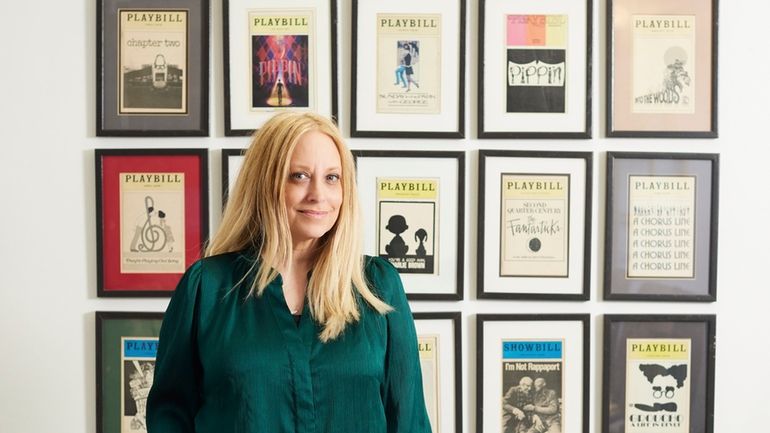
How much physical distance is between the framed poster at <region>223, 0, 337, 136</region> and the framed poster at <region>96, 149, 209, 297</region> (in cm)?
18

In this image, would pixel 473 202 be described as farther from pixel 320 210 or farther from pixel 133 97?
pixel 133 97

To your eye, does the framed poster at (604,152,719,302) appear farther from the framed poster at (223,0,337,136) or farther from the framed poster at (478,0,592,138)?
the framed poster at (223,0,337,136)

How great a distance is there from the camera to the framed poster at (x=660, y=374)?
1.83m

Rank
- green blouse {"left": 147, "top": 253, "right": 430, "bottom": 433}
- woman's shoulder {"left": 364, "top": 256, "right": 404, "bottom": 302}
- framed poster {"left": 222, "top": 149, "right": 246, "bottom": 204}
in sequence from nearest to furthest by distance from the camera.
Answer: green blouse {"left": 147, "top": 253, "right": 430, "bottom": 433} < woman's shoulder {"left": 364, "top": 256, "right": 404, "bottom": 302} < framed poster {"left": 222, "top": 149, "right": 246, "bottom": 204}

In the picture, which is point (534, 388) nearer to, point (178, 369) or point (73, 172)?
point (178, 369)

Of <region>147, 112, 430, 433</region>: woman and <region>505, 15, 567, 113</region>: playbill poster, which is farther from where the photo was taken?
<region>505, 15, 567, 113</region>: playbill poster

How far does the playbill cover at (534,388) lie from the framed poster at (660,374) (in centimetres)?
12

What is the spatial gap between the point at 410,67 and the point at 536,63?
320 mm

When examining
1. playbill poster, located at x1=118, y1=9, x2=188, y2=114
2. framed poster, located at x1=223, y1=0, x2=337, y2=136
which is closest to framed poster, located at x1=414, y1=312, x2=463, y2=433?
framed poster, located at x1=223, y1=0, x2=337, y2=136

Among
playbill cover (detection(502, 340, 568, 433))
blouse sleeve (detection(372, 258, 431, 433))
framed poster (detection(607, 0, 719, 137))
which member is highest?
framed poster (detection(607, 0, 719, 137))

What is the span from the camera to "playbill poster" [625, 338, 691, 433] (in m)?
1.84

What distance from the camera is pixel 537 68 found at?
5.97 feet

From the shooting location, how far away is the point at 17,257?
1816 mm

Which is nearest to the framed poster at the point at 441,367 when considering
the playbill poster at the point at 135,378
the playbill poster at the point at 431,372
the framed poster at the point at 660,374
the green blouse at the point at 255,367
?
the playbill poster at the point at 431,372
